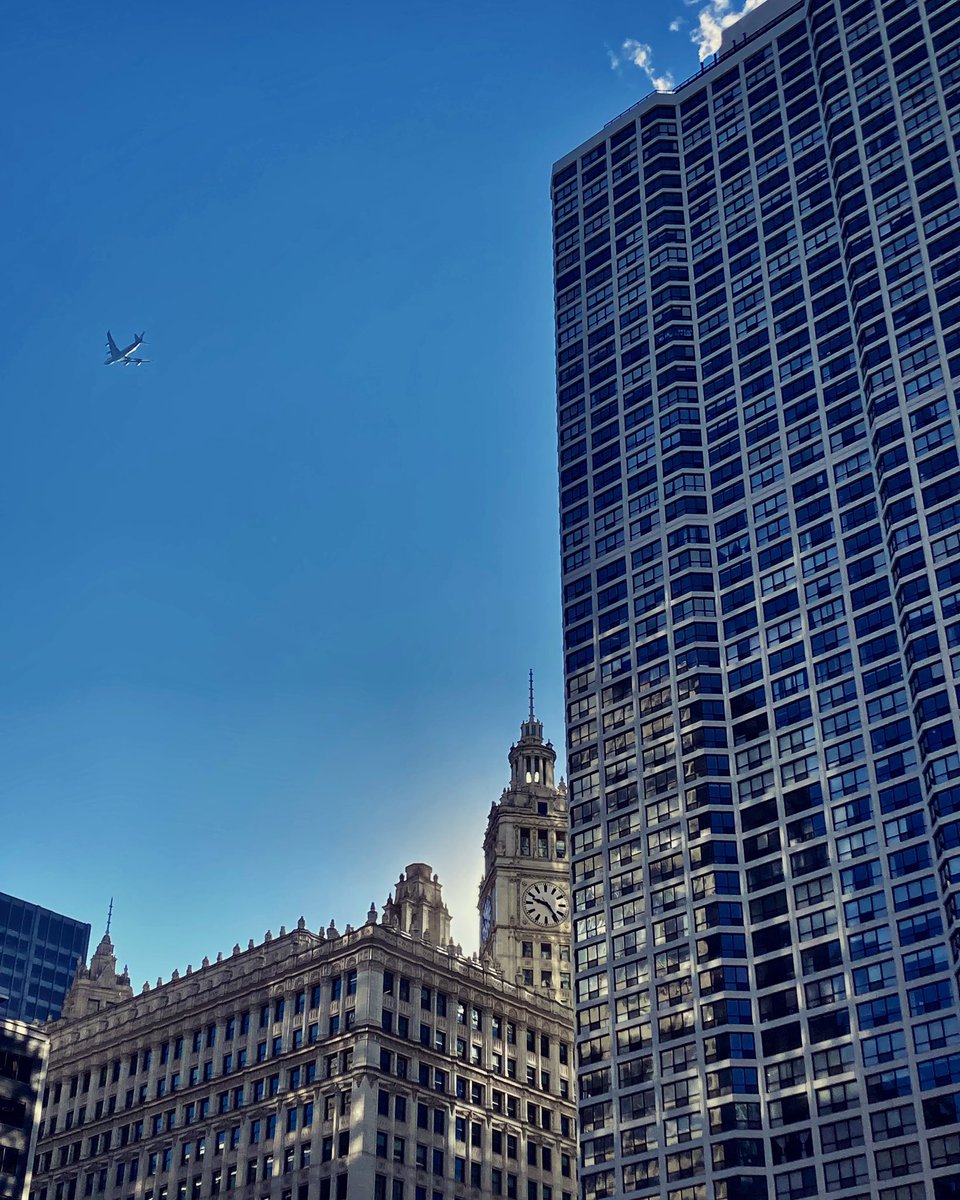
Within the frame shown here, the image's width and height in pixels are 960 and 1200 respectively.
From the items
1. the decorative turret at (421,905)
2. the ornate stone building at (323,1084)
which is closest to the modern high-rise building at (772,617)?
→ the ornate stone building at (323,1084)

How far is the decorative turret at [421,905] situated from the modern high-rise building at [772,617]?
42.2 m

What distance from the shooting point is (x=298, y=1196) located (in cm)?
13325

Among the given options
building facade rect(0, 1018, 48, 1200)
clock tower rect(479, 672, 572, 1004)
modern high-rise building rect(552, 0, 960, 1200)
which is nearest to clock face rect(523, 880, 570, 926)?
clock tower rect(479, 672, 572, 1004)

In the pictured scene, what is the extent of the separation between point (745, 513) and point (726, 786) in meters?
27.1

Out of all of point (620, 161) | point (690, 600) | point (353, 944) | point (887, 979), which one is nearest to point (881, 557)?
point (690, 600)

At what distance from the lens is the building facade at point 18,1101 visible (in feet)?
400

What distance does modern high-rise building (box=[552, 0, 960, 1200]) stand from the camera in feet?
401

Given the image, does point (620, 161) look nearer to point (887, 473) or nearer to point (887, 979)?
point (887, 473)

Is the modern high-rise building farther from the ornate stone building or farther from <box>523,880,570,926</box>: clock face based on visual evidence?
<box>523,880,570,926</box>: clock face

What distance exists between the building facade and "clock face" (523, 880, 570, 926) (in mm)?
75737

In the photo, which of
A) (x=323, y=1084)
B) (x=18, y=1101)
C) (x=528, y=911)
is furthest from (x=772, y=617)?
(x=18, y=1101)

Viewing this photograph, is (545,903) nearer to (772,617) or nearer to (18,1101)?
(772,617)

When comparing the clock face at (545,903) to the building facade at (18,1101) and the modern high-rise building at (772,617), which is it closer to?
the modern high-rise building at (772,617)

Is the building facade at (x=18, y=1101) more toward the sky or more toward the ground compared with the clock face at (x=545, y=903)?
more toward the ground
